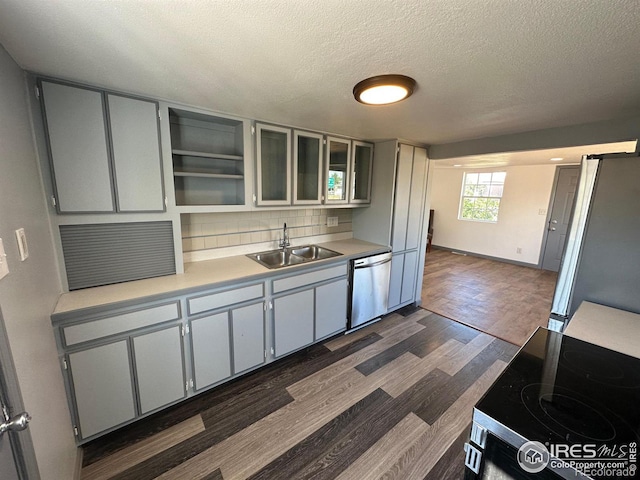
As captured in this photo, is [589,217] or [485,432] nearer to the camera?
[485,432]

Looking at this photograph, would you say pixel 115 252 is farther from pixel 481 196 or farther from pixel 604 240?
pixel 481 196

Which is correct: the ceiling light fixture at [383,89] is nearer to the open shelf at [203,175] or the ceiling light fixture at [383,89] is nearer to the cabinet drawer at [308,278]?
the open shelf at [203,175]

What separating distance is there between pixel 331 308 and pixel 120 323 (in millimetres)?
1778

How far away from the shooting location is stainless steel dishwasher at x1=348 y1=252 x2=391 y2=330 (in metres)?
2.89

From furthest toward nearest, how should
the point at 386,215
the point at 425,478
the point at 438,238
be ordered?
the point at 438,238, the point at 386,215, the point at 425,478

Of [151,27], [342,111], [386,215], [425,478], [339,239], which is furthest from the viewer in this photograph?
[339,239]

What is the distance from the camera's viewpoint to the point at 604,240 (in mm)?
1736

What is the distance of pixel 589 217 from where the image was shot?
5.83ft

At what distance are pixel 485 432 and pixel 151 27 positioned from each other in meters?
1.91

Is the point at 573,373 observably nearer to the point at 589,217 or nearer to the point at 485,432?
the point at 485,432

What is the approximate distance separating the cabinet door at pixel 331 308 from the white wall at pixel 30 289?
1.84 m

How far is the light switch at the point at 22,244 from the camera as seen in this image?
1.04m

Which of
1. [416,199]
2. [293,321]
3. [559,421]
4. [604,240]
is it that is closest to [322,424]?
[293,321]

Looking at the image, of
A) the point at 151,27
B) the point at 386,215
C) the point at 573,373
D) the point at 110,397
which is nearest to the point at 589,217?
the point at 573,373
